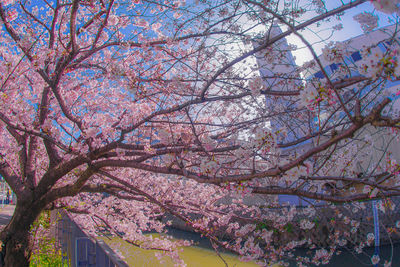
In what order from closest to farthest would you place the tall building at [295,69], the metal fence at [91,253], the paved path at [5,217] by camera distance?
1. the tall building at [295,69]
2. the metal fence at [91,253]
3. the paved path at [5,217]

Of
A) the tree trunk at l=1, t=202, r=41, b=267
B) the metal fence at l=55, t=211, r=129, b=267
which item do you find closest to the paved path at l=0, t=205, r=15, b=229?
the tree trunk at l=1, t=202, r=41, b=267

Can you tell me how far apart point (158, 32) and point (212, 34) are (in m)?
1.05

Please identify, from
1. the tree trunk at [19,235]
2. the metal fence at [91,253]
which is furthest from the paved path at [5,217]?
the metal fence at [91,253]

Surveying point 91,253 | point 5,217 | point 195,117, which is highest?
point 195,117

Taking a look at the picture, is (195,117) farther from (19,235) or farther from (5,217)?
(5,217)

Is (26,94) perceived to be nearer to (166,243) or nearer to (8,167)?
(8,167)

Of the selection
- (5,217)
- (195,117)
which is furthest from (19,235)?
(5,217)

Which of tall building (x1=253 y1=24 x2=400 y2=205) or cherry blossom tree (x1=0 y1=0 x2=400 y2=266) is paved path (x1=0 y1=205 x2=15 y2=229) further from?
→ tall building (x1=253 y1=24 x2=400 y2=205)

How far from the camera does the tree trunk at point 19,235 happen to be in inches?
154

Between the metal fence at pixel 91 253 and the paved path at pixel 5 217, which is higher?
the metal fence at pixel 91 253

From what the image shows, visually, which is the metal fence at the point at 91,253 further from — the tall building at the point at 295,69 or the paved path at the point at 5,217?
the paved path at the point at 5,217

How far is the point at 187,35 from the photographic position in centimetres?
311

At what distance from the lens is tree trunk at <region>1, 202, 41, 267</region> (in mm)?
3916

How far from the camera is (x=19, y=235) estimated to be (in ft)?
13.0
